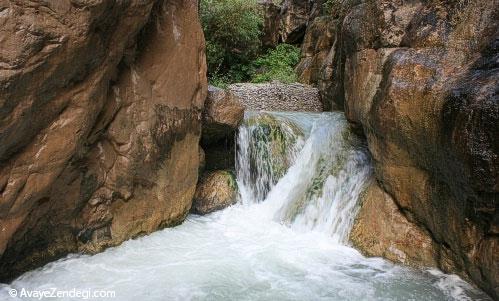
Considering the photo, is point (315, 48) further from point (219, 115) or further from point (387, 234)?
point (387, 234)

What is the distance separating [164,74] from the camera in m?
6.12

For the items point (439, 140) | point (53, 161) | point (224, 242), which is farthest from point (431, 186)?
point (53, 161)

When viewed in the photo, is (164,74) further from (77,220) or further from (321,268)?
(321,268)

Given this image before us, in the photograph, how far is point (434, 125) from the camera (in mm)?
4805

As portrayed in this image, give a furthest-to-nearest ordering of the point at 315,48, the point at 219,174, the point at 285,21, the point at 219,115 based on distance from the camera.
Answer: the point at 285,21 → the point at 315,48 → the point at 219,174 → the point at 219,115

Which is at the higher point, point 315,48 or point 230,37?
point 315,48

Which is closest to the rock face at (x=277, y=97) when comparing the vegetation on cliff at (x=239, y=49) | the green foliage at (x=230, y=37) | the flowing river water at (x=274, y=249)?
the vegetation on cliff at (x=239, y=49)

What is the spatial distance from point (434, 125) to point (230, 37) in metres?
11.8

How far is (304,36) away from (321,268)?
13614mm

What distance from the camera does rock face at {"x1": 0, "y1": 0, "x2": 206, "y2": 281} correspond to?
3840 millimetres

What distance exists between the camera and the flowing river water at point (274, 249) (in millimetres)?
4688

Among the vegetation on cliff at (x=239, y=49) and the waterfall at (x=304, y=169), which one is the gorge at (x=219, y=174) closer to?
the waterfall at (x=304, y=169)

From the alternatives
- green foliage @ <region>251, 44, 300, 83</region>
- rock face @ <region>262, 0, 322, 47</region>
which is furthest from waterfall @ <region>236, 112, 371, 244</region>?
rock face @ <region>262, 0, 322, 47</region>

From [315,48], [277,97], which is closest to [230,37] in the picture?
[315,48]
